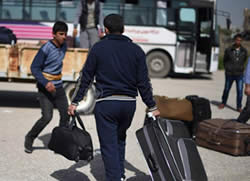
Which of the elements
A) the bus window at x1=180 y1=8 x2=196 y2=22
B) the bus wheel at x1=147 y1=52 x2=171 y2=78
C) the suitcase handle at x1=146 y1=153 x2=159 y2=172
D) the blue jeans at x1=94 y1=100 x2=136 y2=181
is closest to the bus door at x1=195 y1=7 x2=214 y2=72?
the bus window at x1=180 y1=8 x2=196 y2=22

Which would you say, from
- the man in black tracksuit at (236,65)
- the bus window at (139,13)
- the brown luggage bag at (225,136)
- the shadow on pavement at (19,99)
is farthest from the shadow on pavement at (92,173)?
the bus window at (139,13)

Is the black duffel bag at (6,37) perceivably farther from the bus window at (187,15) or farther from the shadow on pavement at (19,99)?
Result: the bus window at (187,15)

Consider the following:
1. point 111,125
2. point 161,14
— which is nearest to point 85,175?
point 111,125

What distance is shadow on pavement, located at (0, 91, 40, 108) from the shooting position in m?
11.6

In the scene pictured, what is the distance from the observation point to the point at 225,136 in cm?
754

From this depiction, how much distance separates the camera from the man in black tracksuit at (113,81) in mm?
4672

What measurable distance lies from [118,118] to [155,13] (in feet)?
53.1

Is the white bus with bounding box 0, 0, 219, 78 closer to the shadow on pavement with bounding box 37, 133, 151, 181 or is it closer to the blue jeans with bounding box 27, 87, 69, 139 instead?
the blue jeans with bounding box 27, 87, 69, 139

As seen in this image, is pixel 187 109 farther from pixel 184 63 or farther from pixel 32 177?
pixel 184 63

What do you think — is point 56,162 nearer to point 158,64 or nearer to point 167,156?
point 167,156

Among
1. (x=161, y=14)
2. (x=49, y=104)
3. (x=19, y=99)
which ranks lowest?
(x=19, y=99)

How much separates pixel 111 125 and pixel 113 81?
0.43m

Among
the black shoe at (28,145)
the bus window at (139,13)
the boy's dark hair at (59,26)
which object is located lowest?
the black shoe at (28,145)

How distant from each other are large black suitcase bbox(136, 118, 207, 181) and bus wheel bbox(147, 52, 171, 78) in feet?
50.1
